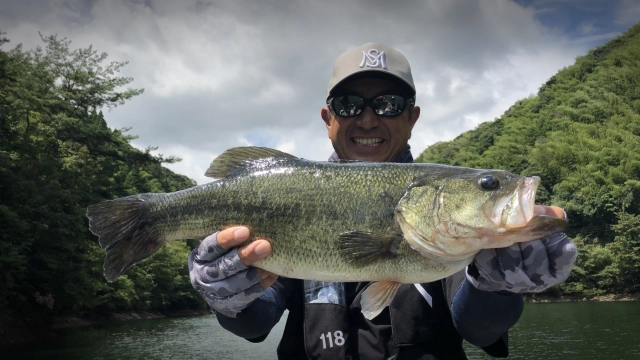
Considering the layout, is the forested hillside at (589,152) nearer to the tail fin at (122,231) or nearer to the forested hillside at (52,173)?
the forested hillside at (52,173)

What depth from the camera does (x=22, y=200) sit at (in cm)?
2577

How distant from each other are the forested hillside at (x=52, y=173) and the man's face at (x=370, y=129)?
77.5 feet

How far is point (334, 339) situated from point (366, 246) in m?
0.93

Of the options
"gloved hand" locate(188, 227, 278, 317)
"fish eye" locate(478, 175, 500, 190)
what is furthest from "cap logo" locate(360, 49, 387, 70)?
"gloved hand" locate(188, 227, 278, 317)

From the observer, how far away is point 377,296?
3000 mm

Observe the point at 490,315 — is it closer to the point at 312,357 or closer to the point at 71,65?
the point at 312,357

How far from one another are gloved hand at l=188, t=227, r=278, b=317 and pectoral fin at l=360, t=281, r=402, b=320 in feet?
2.14

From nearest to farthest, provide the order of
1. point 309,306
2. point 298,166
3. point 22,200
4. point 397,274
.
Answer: point 397,274, point 298,166, point 309,306, point 22,200

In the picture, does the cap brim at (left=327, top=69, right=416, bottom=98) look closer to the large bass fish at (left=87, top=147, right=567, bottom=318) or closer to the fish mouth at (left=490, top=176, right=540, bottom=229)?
the large bass fish at (left=87, top=147, right=567, bottom=318)

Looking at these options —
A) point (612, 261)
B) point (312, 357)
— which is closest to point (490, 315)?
point (312, 357)

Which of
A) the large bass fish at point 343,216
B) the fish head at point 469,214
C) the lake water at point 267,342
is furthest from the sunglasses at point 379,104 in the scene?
the lake water at point 267,342

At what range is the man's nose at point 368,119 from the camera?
13.5 ft

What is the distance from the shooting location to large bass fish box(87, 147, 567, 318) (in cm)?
274

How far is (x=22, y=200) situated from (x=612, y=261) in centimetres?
5592
